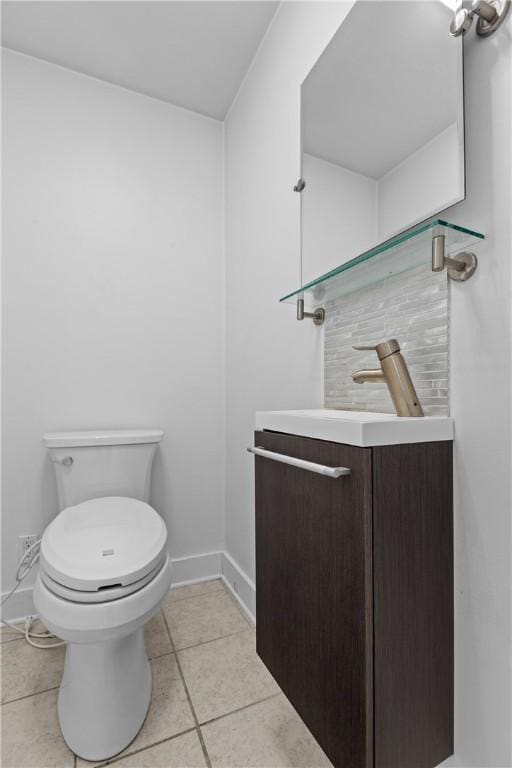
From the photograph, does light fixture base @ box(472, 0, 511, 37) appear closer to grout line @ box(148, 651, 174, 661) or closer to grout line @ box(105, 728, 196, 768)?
grout line @ box(105, 728, 196, 768)

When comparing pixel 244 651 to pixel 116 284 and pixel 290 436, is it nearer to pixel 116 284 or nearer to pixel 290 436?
pixel 290 436

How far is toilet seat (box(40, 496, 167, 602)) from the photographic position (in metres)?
0.88

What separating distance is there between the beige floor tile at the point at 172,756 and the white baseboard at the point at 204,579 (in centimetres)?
50

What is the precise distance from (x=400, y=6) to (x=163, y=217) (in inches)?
45.6

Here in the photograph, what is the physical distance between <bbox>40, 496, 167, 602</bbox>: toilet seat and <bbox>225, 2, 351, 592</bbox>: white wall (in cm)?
50

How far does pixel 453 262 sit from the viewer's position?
0.69 meters

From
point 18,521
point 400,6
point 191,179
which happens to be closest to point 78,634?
point 18,521

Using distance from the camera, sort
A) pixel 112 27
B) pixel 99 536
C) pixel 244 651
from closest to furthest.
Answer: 1. pixel 99 536
2. pixel 244 651
3. pixel 112 27

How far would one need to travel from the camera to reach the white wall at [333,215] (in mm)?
907

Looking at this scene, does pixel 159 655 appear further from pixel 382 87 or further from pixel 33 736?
pixel 382 87

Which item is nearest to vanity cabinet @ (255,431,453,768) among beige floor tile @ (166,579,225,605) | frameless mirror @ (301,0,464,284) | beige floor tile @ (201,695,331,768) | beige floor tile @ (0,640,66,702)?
beige floor tile @ (201,695,331,768)

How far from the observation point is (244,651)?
4.17 ft

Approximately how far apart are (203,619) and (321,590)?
3.17ft

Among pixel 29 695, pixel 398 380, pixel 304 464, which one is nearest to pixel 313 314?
pixel 398 380
